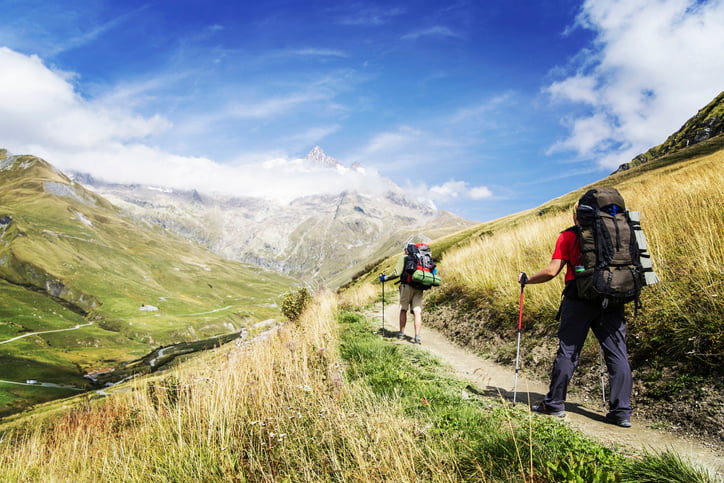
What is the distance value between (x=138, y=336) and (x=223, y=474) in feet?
732

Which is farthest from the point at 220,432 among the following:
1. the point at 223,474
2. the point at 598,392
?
the point at 598,392

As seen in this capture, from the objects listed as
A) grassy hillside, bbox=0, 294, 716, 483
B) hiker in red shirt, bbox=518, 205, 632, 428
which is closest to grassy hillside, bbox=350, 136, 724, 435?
hiker in red shirt, bbox=518, 205, 632, 428

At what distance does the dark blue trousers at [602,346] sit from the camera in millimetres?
5145

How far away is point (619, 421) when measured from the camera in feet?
16.6

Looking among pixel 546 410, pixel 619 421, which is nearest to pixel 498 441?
pixel 546 410

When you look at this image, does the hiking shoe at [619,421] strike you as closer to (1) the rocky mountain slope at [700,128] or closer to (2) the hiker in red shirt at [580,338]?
(2) the hiker in red shirt at [580,338]

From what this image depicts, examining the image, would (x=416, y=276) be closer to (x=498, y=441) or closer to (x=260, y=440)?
(x=260, y=440)

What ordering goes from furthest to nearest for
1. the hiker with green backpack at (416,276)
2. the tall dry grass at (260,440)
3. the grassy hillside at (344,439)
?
1. the hiker with green backpack at (416,276)
2. the tall dry grass at (260,440)
3. the grassy hillside at (344,439)

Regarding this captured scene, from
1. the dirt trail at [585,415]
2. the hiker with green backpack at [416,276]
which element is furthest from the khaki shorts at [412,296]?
the dirt trail at [585,415]

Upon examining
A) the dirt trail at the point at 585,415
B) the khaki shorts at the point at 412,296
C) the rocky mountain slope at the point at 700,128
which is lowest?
the dirt trail at the point at 585,415

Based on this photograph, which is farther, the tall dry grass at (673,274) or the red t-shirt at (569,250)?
the tall dry grass at (673,274)

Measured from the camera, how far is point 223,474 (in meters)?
4.33

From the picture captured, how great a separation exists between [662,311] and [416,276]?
5.56 meters

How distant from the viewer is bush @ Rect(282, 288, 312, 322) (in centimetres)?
2054
